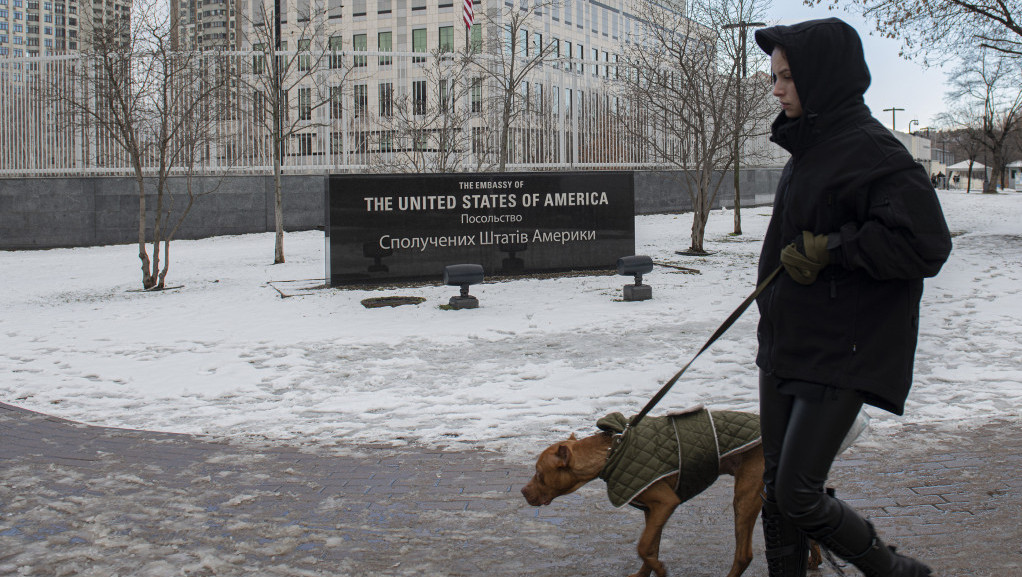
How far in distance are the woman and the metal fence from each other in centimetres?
1871

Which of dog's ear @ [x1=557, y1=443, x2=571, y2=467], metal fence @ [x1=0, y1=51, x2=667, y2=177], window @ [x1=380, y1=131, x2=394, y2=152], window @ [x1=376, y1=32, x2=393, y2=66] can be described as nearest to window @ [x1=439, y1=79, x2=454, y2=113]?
metal fence @ [x1=0, y1=51, x2=667, y2=177]

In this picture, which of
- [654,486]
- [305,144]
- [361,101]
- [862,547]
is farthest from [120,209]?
[862,547]

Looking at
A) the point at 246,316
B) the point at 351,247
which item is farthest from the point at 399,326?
the point at 351,247

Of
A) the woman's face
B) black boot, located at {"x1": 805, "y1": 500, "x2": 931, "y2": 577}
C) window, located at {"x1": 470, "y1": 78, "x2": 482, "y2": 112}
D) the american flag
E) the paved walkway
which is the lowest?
the paved walkway

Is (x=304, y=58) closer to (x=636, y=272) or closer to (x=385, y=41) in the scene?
(x=636, y=272)

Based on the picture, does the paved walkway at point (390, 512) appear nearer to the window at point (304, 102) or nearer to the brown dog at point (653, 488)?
the brown dog at point (653, 488)

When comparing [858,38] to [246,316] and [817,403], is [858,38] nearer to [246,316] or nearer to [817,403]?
[817,403]

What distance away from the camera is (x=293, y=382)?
24.9ft

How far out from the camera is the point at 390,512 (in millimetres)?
4387

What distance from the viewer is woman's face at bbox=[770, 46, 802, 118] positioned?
2.72m

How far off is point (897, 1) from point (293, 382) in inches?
663

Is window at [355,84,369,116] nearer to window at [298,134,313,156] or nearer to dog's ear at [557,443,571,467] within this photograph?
window at [298,134,313,156]

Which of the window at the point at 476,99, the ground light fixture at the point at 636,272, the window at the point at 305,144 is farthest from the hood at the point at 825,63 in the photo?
the window at the point at 476,99

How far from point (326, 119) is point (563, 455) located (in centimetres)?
2137
